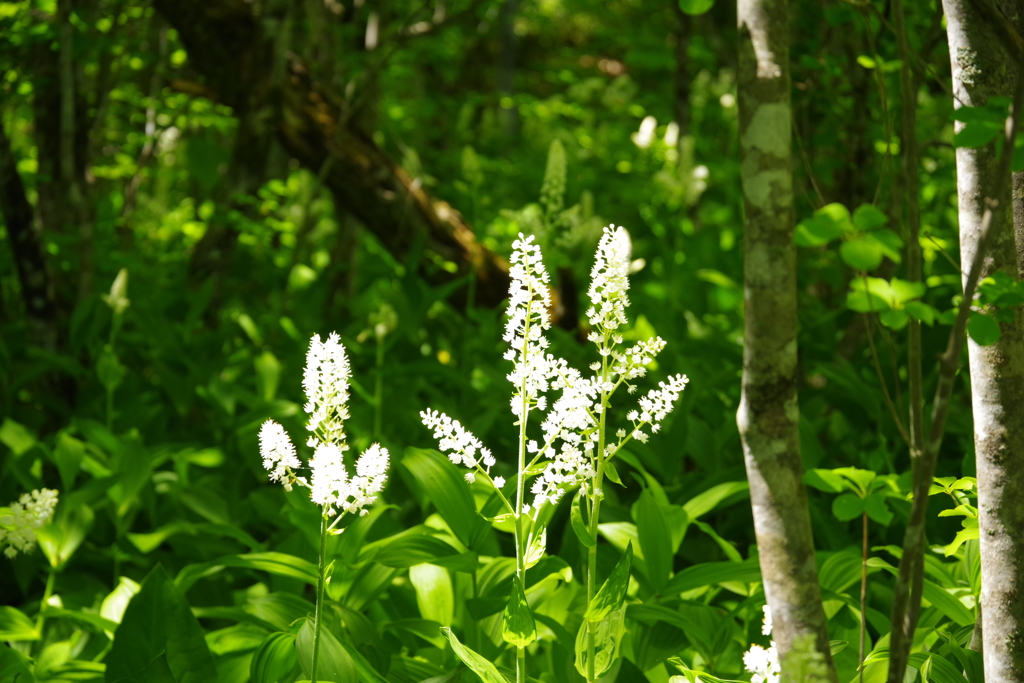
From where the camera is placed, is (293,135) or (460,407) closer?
(460,407)

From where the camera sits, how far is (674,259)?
5.10 metres

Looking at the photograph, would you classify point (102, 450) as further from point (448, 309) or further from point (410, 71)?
point (410, 71)

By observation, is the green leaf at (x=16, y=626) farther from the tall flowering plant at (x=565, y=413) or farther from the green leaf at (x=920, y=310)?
the green leaf at (x=920, y=310)

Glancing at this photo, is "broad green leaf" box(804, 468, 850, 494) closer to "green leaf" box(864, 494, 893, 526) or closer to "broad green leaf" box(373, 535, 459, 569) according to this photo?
"green leaf" box(864, 494, 893, 526)

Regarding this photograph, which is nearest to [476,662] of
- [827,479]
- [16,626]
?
[827,479]

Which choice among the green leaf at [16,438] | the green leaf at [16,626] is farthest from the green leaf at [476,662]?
the green leaf at [16,438]

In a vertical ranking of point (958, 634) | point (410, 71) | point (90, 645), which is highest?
point (410, 71)

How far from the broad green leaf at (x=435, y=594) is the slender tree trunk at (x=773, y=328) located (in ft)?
3.40

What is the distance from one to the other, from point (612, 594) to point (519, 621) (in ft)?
0.55

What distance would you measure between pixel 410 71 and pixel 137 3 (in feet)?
5.90

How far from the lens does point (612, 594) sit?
1.40m

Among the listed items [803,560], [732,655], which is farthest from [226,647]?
[803,560]

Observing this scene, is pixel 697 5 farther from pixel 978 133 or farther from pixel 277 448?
pixel 277 448

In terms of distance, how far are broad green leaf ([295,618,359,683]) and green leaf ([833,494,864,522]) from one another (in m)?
0.99
